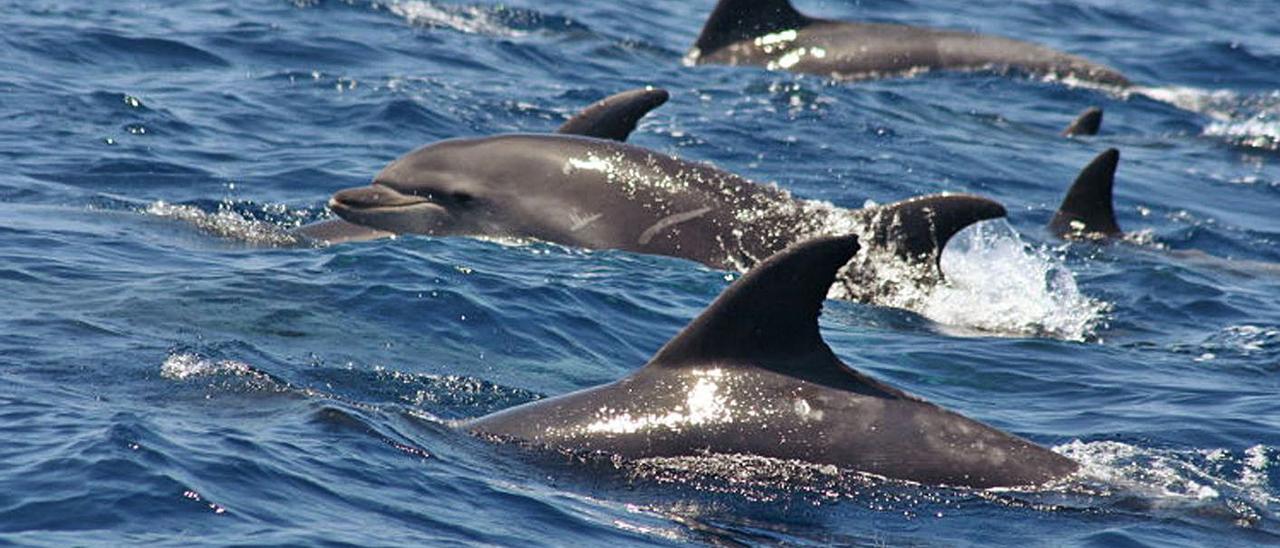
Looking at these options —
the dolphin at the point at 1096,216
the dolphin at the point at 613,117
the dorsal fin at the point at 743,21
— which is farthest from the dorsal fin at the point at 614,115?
the dorsal fin at the point at 743,21

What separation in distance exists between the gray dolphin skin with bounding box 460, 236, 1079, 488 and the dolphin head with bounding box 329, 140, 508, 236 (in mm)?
5065

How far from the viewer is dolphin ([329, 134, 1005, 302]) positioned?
14422mm

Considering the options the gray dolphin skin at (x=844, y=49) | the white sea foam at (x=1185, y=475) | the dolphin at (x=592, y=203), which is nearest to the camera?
the white sea foam at (x=1185, y=475)

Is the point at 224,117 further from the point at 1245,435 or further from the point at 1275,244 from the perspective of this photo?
the point at 1245,435

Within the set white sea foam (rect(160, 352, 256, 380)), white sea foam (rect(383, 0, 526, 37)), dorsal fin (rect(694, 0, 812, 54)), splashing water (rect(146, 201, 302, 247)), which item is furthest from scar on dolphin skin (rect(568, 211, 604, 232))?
white sea foam (rect(383, 0, 526, 37))

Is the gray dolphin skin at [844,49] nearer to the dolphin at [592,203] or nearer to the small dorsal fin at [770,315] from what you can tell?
the dolphin at [592,203]

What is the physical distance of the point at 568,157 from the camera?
48.4 ft

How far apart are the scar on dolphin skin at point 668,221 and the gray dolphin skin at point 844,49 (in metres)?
10.8

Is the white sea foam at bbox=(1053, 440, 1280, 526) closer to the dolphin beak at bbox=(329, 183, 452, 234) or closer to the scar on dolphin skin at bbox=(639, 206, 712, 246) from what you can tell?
the scar on dolphin skin at bbox=(639, 206, 712, 246)

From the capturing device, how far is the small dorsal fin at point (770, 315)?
30.8 ft

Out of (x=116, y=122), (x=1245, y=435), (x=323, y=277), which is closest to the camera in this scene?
(x=1245, y=435)

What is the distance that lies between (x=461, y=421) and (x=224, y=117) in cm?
993

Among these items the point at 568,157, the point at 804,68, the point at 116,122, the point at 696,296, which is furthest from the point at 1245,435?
the point at 804,68

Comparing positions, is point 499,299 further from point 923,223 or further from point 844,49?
point 844,49
